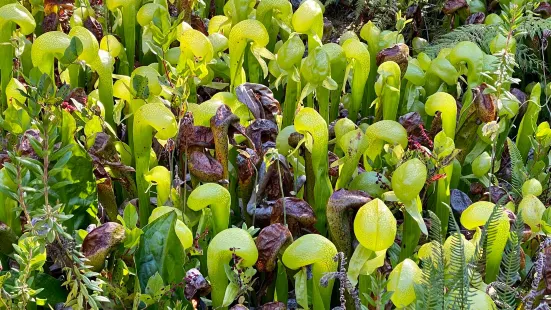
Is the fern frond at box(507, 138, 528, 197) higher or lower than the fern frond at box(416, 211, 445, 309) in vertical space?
lower

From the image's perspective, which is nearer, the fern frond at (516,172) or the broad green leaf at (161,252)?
the broad green leaf at (161,252)

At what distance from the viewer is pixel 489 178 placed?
1.60 meters

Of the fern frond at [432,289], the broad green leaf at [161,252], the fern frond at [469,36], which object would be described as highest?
the fern frond at [432,289]

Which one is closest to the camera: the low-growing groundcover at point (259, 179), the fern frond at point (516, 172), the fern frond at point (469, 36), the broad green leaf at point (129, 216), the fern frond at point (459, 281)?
the fern frond at point (459, 281)

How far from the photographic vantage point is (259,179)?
1.45 metres

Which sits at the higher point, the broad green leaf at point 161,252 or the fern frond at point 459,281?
the fern frond at point 459,281

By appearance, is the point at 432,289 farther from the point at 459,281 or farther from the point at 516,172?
the point at 516,172

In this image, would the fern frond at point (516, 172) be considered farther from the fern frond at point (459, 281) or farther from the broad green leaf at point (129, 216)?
the broad green leaf at point (129, 216)

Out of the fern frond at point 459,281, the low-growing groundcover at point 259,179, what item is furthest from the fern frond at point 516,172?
the fern frond at point 459,281

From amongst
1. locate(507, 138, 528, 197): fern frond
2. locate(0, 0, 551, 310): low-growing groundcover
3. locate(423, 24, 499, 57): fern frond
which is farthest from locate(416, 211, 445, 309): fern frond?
locate(423, 24, 499, 57): fern frond

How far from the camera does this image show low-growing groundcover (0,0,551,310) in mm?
1081

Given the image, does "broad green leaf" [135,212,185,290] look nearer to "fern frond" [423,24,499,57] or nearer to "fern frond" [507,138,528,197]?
"fern frond" [507,138,528,197]

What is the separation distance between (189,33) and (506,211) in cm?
78

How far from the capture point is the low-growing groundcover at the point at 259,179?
3.55 feet
